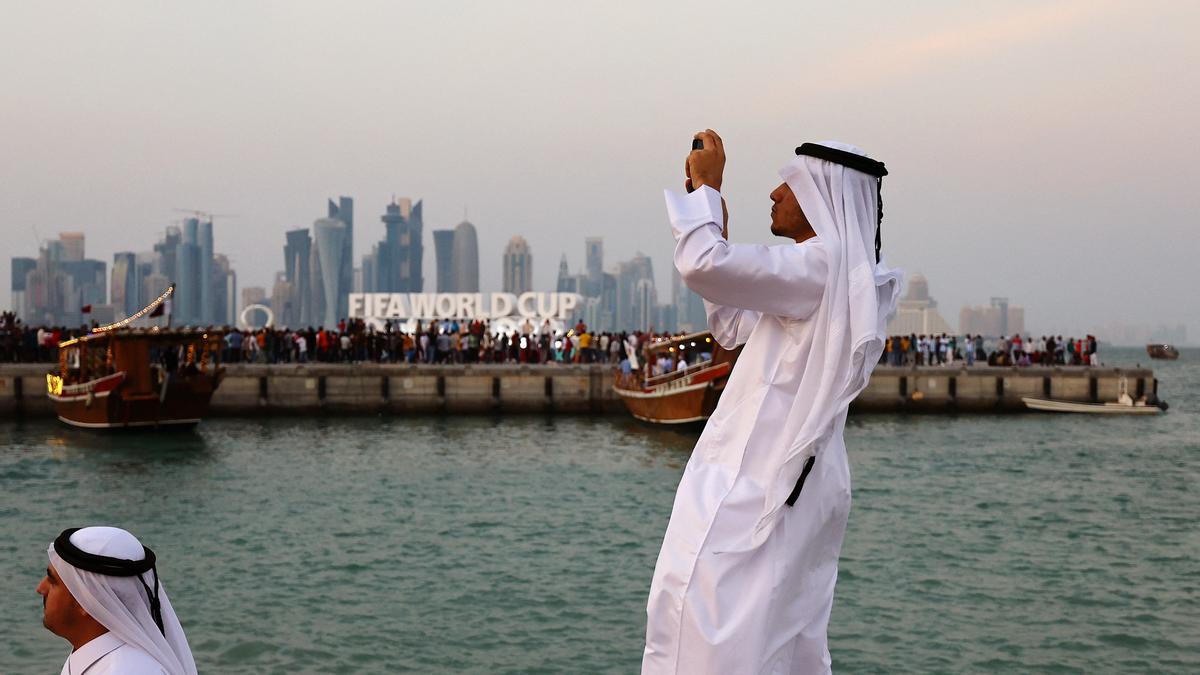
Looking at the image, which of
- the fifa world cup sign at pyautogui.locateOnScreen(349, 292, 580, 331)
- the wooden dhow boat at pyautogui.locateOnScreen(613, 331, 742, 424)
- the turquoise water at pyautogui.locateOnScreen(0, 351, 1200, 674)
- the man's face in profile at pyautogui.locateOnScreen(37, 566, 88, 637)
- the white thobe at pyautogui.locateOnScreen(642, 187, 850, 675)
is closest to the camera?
the white thobe at pyautogui.locateOnScreen(642, 187, 850, 675)

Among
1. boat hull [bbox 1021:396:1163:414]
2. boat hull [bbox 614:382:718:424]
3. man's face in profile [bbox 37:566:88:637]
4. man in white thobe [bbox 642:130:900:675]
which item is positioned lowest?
boat hull [bbox 1021:396:1163:414]

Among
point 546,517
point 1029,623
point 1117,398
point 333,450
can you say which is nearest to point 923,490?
point 546,517

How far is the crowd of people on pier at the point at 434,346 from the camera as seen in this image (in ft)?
131

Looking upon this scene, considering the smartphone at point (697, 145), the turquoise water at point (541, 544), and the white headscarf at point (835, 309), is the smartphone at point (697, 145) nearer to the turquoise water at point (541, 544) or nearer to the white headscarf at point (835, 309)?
the white headscarf at point (835, 309)

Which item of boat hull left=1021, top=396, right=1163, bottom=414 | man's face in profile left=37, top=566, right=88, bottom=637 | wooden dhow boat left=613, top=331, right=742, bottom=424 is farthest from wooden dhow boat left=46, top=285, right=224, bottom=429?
man's face in profile left=37, top=566, right=88, bottom=637

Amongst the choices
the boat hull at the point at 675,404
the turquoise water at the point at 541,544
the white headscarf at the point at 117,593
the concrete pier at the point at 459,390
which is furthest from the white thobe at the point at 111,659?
the concrete pier at the point at 459,390

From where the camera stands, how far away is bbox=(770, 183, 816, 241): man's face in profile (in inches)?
121

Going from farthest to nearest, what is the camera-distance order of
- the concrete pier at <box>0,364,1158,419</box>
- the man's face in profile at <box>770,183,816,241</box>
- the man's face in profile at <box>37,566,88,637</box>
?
the concrete pier at <box>0,364,1158,419</box>
the man's face in profile at <box>770,183,816,241</box>
the man's face in profile at <box>37,566,88,637</box>

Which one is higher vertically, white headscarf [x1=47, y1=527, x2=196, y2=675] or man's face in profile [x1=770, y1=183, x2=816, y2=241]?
man's face in profile [x1=770, y1=183, x2=816, y2=241]

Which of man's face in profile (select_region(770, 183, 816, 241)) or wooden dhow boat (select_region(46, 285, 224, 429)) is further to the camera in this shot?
wooden dhow boat (select_region(46, 285, 224, 429))

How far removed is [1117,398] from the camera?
41625mm

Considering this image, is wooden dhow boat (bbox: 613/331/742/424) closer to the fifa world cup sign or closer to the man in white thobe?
the fifa world cup sign

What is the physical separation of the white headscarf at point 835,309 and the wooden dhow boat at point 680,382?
2770 centimetres

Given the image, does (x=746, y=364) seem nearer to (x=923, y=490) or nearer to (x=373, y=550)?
(x=373, y=550)
